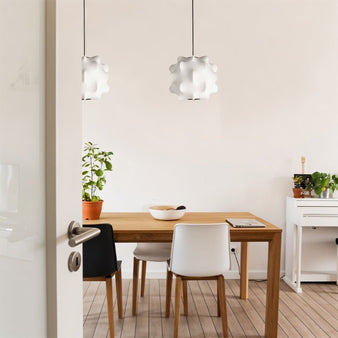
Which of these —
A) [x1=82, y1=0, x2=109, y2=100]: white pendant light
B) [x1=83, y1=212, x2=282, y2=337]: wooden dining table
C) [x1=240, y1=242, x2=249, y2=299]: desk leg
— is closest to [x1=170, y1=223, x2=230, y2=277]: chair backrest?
[x1=83, y1=212, x2=282, y2=337]: wooden dining table

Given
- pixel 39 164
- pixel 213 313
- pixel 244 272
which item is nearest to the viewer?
pixel 39 164

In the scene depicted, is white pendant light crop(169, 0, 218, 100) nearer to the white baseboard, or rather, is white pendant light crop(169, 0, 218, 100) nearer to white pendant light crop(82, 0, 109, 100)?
white pendant light crop(82, 0, 109, 100)

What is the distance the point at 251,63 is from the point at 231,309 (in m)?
2.45

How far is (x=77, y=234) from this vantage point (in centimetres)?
93

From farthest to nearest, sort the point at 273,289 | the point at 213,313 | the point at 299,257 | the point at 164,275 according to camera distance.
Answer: the point at 164,275 → the point at 299,257 → the point at 213,313 → the point at 273,289

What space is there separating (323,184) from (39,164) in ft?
11.2

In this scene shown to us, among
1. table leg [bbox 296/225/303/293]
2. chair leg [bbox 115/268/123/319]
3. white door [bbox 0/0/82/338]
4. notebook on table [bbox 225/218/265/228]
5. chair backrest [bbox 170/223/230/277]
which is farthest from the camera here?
table leg [bbox 296/225/303/293]

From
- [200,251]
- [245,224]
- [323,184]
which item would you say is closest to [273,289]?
[245,224]

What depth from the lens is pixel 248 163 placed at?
402 cm

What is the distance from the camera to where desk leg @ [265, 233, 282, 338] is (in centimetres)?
251

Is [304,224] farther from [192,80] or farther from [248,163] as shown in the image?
[192,80]

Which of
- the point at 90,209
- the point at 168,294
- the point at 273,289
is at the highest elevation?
the point at 90,209

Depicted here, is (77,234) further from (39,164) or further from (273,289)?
(273,289)

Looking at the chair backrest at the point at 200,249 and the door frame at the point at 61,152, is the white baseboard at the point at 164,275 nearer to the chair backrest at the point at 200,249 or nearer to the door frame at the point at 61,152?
the chair backrest at the point at 200,249
